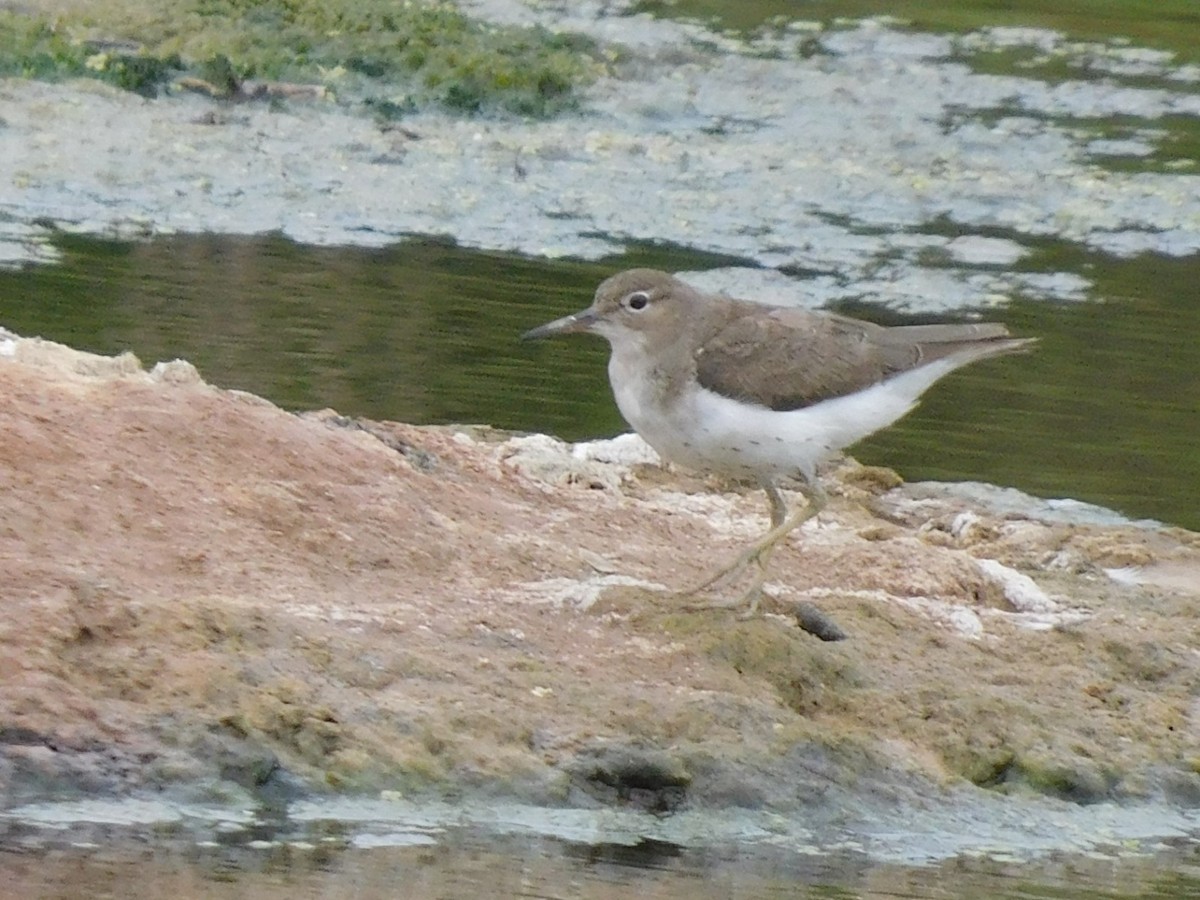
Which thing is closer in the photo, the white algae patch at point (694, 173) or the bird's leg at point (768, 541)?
the bird's leg at point (768, 541)

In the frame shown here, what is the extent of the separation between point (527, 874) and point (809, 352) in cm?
234

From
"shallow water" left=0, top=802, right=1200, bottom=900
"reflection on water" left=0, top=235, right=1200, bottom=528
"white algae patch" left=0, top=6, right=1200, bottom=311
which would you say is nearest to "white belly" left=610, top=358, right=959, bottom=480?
"shallow water" left=0, top=802, right=1200, bottom=900

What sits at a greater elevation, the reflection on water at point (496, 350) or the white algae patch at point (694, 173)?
the white algae patch at point (694, 173)

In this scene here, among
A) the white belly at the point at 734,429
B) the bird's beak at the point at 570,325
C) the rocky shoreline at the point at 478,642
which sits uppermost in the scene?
the bird's beak at the point at 570,325

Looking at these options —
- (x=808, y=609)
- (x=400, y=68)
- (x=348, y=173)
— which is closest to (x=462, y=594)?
(x=808, y=609)

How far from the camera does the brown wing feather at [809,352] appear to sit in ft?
23.2

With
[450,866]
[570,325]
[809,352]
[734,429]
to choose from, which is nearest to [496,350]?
[570,325]

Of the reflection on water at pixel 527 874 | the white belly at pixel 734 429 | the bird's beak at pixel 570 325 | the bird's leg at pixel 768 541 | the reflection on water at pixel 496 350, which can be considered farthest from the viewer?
the reflection on water at pixel 496 350

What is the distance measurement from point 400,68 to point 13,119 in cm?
281

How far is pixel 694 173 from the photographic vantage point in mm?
14484

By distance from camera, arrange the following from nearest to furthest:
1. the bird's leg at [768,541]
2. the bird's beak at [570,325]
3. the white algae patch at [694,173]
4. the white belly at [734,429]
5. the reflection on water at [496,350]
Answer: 1. the white belly at [734,429]
2. the bird's leg at [768,541]
3. the bird's beak at [570,325]
4. the reflection on water at [496,350]
5. the white algae patch at [694,173]

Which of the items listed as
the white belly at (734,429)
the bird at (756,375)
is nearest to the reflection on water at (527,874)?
the bird at (756,375)

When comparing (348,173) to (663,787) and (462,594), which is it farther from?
(663,787)

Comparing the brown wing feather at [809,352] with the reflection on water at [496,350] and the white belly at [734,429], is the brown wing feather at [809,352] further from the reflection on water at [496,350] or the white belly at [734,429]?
the reflection on water at [496,350]
